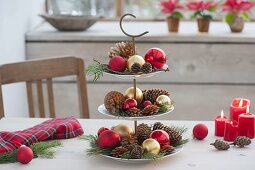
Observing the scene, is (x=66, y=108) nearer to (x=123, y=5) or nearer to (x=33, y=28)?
(x=33, y=28)

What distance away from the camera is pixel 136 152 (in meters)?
1.50

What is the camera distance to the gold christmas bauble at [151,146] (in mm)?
1514

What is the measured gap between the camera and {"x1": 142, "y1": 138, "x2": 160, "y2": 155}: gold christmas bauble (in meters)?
1.51

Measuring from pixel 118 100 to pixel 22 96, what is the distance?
1481mm

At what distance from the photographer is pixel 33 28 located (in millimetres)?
3189

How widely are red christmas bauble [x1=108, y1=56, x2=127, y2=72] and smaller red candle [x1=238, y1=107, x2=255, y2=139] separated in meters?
0.43

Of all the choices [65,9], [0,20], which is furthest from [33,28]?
[0,20]

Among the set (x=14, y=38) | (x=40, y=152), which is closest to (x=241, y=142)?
(x=40, y=152)

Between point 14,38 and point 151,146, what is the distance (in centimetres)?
146

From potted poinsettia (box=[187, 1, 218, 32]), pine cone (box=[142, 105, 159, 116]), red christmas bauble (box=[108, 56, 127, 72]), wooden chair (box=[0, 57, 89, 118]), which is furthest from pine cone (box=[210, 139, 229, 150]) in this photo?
potted poinsettia (box=[187, 1, 218, 32])

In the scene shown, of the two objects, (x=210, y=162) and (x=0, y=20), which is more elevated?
(x=0, y=20)

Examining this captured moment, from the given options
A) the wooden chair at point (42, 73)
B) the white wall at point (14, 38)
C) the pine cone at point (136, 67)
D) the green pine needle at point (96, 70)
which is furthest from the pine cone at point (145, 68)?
the white wall at point (14, 38)

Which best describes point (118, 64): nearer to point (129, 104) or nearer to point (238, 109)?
point (129, 104)

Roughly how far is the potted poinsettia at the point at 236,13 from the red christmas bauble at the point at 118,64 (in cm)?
164
